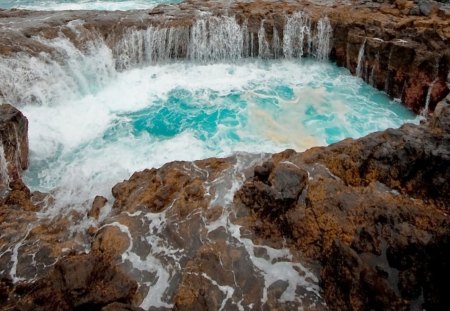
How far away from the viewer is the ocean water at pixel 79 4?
23078 millimetres

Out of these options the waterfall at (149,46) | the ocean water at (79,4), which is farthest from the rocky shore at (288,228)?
the ocean water at (79,4)

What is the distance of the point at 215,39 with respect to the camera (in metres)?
16.4

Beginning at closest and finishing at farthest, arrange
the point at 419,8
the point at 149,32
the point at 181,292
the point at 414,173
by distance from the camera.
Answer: the point at 181,292 → the point at 414,173 → the point at 419,8 → the point at 149,32

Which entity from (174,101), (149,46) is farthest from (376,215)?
(149,46)

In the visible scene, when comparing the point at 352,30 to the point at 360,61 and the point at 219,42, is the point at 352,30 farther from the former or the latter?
the point at 219,42

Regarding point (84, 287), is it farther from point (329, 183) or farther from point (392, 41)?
point (392, 41)

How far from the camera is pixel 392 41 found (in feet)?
44.9

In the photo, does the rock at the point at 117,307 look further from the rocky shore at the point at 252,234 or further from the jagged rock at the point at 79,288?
the jagged rock at the point at 79,288

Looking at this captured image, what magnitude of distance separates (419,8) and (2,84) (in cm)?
1513

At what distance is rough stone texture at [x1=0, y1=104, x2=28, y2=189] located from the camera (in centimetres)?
915

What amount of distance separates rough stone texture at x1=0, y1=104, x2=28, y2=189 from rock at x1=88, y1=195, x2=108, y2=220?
2.48 m

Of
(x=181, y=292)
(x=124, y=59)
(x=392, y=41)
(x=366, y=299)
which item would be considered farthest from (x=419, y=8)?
(x=181, y=292)

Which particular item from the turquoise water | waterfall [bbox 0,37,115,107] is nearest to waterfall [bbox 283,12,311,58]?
the turquoise water

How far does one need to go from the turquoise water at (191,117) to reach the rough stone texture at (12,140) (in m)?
0.59
